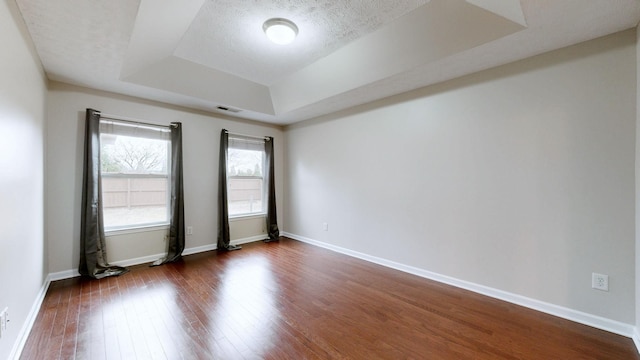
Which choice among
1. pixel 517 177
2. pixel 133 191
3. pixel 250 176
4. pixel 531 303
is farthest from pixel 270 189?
pixel 531 303

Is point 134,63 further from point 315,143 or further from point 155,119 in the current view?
point 315,143

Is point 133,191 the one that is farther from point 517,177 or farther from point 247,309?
point 517,177

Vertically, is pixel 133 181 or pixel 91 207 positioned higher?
pixel 133 181

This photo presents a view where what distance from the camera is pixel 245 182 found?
4.80 meters

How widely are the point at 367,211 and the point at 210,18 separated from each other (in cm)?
294

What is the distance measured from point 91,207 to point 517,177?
184 inches

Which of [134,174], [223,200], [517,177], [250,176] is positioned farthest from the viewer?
[250,176]

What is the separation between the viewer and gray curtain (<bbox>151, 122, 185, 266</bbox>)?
12.3 feet

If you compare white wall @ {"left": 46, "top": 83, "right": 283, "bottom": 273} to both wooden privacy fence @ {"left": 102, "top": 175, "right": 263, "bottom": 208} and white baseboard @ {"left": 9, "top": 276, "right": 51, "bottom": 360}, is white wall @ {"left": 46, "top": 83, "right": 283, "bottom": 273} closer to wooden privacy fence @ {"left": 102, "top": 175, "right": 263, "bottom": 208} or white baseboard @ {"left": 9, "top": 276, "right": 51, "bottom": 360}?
wooden privacy fence @ {"left": 102, "top": 175, "right": 263, "bottom": 208}

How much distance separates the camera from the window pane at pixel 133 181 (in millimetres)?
3334

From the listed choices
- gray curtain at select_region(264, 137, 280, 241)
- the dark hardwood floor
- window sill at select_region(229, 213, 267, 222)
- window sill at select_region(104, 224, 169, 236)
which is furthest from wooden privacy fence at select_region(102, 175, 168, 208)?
gray curtain at select_region(264, 137, 280, 241)

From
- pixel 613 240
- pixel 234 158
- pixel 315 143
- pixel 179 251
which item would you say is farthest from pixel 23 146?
pixel 613 240

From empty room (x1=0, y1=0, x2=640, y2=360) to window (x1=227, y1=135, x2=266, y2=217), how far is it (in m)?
0.61

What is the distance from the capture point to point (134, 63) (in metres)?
2.67
